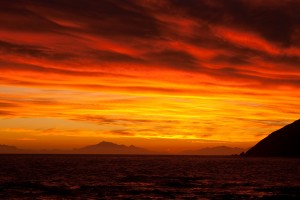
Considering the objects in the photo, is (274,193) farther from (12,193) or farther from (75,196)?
(12,193)

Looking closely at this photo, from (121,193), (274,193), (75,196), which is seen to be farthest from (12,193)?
(274,193)

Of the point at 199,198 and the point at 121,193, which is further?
the point at 121,193

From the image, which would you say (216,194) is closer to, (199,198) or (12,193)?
(199,198)

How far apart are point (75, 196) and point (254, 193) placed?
2454cm

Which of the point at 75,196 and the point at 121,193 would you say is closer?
the point at 75,196

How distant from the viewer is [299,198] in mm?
52500

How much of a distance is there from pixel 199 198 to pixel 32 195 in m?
22.1

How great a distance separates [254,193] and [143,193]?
50.7 feet

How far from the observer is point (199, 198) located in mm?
53188

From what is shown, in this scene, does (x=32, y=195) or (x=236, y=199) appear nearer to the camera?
(x=236, y=199)

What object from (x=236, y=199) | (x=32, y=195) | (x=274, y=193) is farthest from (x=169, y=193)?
(x=32, y=195)

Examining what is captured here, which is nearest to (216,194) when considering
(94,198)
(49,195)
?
(94,198)

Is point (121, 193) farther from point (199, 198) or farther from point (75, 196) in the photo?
point (199, 198)

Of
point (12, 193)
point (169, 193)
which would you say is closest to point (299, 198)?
point (169, 193)
